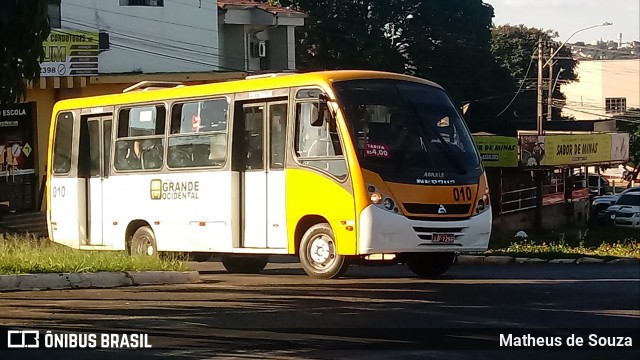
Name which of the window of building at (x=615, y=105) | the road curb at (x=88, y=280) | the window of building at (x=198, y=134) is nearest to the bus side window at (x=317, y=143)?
the window of building at (x=198, y=134)

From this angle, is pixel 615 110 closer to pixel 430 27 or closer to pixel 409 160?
pixel 430 27

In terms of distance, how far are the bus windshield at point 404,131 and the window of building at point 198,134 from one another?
265 centimetres

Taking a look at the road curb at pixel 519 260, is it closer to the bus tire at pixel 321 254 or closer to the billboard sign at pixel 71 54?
the bus tire at pixel 321 254

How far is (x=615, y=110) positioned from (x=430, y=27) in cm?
2667

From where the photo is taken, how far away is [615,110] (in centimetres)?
7850

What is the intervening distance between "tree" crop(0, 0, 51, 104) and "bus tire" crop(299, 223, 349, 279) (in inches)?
222

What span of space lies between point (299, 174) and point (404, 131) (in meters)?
1.64

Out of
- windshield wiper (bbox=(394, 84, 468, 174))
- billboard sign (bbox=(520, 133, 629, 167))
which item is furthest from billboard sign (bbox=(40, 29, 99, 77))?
billboard sign (bbox=(520, 133, 629, 167))

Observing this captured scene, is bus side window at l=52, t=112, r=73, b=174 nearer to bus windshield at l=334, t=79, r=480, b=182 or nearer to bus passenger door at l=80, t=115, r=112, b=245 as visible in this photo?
bus passenger door at l=80, t=115, r=112, b=245

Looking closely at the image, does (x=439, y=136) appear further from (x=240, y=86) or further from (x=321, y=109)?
(x=240, y=86)

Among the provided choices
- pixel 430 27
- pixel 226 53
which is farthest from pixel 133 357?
pixel 430 27

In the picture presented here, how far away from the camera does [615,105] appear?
264 ft

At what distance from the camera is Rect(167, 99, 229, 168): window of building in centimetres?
1675

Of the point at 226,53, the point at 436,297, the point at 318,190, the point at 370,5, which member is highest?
the point at 370,5
